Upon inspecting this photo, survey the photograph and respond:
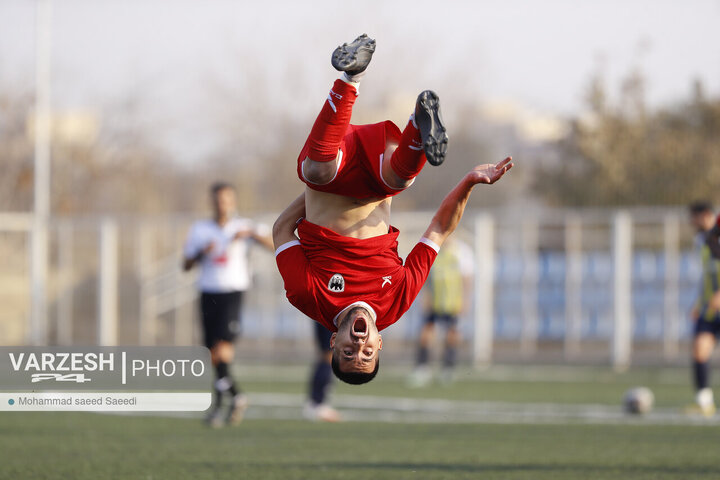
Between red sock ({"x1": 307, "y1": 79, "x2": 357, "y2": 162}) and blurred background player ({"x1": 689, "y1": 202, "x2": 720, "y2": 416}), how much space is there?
7001 millimetres

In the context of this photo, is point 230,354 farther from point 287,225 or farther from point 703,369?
point 703,369

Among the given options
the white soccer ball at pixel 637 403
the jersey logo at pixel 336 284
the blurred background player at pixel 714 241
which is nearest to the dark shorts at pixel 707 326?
the white soccer ball at pixel 637 403

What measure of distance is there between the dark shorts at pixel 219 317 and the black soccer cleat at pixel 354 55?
6.05m

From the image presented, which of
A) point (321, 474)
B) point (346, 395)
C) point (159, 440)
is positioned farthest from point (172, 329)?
point (321, 474)

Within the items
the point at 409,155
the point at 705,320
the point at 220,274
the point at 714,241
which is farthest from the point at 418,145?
the point at 705,320

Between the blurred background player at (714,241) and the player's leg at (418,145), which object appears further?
the blurred background player at (714,241)

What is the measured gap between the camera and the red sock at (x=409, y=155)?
6684mm

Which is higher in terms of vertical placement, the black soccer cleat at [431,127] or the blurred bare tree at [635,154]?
the blurred bare tree at [635,154]

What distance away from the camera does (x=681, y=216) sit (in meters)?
21.5

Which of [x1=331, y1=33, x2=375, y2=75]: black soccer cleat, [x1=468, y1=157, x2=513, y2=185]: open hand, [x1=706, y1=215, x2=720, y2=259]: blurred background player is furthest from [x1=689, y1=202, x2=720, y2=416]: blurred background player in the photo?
[x1=331, y1=33, x2=375, y2=75]: black soccer cleat

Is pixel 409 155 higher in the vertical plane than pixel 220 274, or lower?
higher

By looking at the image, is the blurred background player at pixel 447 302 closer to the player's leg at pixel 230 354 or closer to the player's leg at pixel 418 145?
the player's leg at pixel 230 354

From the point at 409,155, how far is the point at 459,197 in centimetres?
53

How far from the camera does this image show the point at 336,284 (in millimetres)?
6914
